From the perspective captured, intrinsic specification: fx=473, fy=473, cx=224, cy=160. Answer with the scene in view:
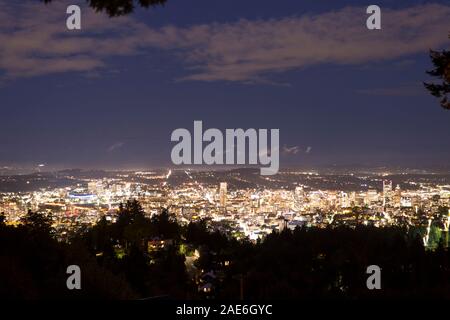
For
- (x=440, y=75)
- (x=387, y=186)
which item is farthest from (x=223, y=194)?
(x=440, y=75)

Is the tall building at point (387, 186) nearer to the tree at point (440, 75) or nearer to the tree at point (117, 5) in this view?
the tree at point (440, 75)

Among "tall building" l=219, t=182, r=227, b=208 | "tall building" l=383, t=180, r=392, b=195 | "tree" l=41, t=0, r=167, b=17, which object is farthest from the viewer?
"tall building" l=383, t=180, r=392, b=195

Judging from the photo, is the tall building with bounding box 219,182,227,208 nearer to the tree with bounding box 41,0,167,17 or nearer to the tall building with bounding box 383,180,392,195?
the tall building with bounding box 383,180,392,195

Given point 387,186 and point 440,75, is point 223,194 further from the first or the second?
point 440,75

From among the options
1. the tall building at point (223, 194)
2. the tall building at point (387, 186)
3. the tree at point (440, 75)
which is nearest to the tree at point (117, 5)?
the tree at point (440, 75)

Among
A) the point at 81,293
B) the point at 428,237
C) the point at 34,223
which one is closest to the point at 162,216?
the point at 34,223

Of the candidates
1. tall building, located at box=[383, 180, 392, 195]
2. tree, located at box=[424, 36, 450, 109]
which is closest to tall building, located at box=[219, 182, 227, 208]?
tall building, located at box=[383, 180, 392, 195]

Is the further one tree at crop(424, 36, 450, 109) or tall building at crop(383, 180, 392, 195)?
tall building at crop(383, 180, 392, 195)

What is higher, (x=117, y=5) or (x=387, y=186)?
(x=117, y=5)
